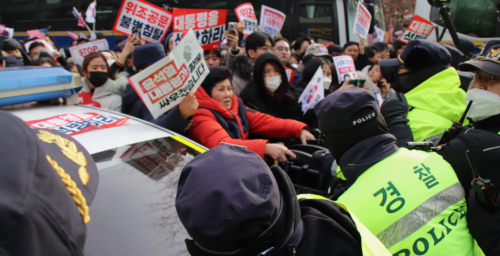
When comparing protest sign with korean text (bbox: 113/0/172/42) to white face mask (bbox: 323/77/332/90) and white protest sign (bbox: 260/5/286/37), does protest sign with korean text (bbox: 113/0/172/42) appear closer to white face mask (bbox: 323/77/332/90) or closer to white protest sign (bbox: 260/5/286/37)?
white face mask (bbox: 323/77/332/90)

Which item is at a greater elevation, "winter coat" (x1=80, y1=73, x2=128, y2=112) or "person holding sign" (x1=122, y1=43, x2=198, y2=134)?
"person holding sign" (x1=122, y1=43, x2=198, y2=134)

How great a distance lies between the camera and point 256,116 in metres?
3.88

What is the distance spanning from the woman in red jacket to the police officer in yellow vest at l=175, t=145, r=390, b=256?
1.71m

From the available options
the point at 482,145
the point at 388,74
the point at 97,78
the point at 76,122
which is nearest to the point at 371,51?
the point at 388,74

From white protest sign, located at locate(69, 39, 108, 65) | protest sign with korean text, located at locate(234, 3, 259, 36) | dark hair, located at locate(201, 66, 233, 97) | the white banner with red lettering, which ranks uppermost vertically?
protest sign with korean text, located at locate(234, 3, 259, 36)

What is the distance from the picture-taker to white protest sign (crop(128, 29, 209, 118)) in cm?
264

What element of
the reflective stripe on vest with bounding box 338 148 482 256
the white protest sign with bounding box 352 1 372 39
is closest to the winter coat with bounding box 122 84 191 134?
the reflective stripe on vest with bounding box 338 148 482 256

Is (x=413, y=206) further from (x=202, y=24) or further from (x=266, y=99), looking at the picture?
(x=202, y=24)

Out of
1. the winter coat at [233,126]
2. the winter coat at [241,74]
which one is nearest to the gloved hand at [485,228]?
the winter coat at [233,126]

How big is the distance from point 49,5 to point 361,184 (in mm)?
13965

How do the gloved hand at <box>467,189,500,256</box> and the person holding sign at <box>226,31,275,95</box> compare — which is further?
the person holding sign at <box>226,31,275,95</box>

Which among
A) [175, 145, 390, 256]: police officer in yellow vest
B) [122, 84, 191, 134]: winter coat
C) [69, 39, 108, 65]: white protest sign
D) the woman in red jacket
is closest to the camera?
[175, 145, 390, 256]: police officer in yellow vest

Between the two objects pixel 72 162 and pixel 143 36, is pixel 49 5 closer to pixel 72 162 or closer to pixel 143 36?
pixel 143 36

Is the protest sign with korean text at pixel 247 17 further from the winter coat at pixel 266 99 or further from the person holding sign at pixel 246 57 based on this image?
the winter coat at pixel 266 99
